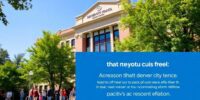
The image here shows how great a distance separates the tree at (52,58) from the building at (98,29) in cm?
470

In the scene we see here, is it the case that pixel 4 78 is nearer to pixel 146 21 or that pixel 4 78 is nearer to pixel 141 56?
pixel 146 21

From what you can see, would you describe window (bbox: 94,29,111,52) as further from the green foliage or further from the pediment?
the green foliage

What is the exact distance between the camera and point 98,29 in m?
48.2

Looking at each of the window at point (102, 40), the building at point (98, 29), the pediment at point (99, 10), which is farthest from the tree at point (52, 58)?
the pediment at point (99, 10)

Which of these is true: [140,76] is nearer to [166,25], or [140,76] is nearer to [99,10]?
[166,25]

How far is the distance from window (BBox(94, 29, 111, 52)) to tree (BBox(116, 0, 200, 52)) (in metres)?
20.5

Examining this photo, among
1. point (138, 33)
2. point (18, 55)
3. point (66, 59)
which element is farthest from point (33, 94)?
point (18, 55)

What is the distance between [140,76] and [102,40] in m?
42.4

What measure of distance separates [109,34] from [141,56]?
4118 cm

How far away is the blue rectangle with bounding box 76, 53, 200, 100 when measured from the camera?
575cm

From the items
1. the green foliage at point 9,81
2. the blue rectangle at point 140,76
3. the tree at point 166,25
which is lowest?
the green foliage at point 9,81

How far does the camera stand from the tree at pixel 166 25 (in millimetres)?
24641

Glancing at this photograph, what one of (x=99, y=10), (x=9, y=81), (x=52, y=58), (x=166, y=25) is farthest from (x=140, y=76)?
(x=9, y=81)

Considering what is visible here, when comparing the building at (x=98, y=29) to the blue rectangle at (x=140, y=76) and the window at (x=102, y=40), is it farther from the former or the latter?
the blue rectangle at (x=140, y=76)
